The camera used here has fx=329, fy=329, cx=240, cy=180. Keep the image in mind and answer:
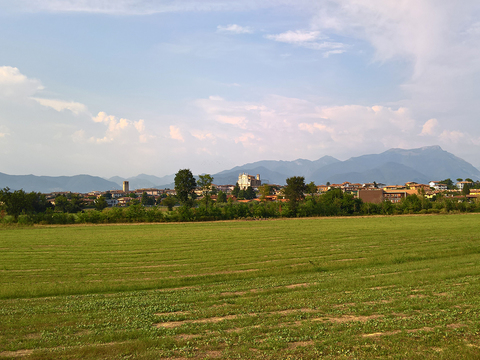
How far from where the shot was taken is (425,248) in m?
26.3

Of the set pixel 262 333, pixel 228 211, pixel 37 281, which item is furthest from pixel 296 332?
pixel 228 211

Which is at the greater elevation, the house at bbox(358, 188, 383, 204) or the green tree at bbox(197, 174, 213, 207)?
the green tree at bbox(197, 174, 213, 207)

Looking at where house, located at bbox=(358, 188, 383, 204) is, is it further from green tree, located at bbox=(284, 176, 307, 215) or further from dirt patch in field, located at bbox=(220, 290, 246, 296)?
dirt patch in field, located at bbox=(220, 290, 246, 296)

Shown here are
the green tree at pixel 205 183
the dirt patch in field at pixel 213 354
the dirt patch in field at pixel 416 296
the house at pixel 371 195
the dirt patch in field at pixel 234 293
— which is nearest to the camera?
the dirt patch in field at pixel 213 354

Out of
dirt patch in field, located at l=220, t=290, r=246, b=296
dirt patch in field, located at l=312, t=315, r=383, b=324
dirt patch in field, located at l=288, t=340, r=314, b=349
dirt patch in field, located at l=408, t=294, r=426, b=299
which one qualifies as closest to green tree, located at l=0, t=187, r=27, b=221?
dirt patch in field, located at l=220, t=290, r=246, b=296

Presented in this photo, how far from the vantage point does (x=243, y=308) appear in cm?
1138

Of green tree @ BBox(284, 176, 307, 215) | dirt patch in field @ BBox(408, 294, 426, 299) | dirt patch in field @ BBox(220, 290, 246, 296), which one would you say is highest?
green tree @ BBox(284, 176, 307, 215)

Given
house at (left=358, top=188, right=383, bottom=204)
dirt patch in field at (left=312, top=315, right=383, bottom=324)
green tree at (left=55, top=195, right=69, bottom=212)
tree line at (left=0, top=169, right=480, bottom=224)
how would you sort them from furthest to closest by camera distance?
house at (left=358, top=188, right=383, bottom=204)
green tree at (left=55, top=195, right=69, bottom=212)
tree line at (left=0, top=169, right=480, bottom=224)
dirt patch in field at (left=312, top=315, right=383, bottom=324)

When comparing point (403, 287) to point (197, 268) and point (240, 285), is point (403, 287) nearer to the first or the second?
point (240, 285)

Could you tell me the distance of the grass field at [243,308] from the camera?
7793mm

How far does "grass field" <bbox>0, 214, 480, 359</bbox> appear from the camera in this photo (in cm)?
779

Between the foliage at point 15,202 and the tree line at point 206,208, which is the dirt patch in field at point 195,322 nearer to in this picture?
the tree line at point 206,208

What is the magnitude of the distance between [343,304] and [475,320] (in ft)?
12.2

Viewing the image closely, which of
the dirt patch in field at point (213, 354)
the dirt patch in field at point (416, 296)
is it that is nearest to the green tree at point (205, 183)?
the dirt patch in field at point (416, 296)
